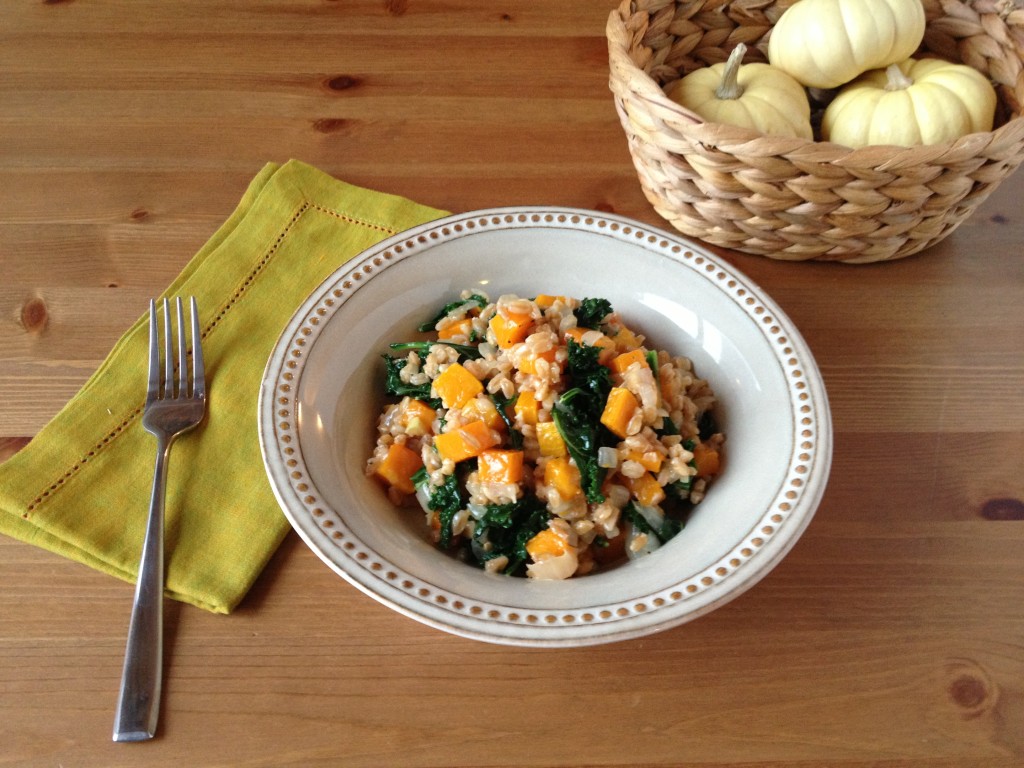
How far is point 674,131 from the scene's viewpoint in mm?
1976

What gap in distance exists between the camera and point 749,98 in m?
2.14

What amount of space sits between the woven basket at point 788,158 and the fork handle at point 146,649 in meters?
1.47

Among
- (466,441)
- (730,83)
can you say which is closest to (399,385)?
(466,441)

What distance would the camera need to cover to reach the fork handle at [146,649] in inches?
58.1

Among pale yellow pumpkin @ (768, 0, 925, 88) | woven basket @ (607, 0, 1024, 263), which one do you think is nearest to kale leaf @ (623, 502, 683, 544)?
woven basket @ (607, 0, 1024, 263)

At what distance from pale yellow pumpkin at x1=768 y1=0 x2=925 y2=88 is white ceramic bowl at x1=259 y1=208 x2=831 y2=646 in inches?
28.3

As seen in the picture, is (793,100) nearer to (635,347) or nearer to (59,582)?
(635,347)

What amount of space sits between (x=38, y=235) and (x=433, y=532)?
1.59 meters

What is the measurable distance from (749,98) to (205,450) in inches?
64.1

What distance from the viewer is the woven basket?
6.12 ft

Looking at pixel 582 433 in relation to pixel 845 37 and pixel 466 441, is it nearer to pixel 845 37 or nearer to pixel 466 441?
pixel 466 441

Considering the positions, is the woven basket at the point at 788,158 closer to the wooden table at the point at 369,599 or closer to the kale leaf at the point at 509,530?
the wooden table at the point at 369,599

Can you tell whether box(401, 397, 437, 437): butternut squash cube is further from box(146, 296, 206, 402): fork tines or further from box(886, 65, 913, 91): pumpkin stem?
box(886, 65, 913, 91): pumpkin stem

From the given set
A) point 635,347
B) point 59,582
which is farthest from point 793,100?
point 59,582
